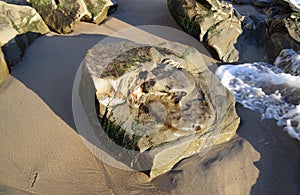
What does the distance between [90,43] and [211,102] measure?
2.12m

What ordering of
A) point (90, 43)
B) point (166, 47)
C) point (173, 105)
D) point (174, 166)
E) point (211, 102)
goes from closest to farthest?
point (174, 166) → point (173, 105) → point (211, 102) → point (166, 47) → point (90, 43)

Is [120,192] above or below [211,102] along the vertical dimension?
below

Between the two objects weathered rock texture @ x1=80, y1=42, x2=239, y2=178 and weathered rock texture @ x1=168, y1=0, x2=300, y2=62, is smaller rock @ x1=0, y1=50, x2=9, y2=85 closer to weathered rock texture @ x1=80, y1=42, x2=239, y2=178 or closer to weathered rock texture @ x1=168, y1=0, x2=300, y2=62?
weathered rock texture @ x1=80, y1=42, x2=239, y2=178

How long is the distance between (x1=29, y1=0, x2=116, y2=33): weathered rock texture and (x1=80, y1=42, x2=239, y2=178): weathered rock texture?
5.41 ft

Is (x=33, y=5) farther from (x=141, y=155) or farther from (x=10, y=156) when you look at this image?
(x=141, y=155)

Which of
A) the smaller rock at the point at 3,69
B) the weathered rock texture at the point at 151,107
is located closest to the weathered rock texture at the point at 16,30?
the smaller rock at the point at 3,69

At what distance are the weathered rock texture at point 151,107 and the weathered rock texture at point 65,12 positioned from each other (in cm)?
165

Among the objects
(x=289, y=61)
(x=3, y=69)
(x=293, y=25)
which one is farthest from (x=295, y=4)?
(x=3, y=69)

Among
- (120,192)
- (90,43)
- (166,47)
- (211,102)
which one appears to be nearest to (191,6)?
(166,47)

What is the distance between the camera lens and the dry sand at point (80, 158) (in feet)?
8.08

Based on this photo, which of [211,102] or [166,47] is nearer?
[211,102]

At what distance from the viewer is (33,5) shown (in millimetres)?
4410

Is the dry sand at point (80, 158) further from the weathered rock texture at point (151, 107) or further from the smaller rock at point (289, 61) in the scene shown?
the smaller rock at point (289, 61)

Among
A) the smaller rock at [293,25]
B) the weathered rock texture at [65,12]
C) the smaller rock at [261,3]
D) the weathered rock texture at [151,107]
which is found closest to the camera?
the weathered rock texture at [151,107]
